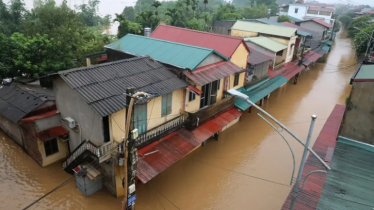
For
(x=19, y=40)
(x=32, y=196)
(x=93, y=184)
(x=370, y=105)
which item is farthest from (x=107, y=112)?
(x=19, y=40)

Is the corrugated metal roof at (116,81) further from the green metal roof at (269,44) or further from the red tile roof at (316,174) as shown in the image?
the green metal roof at (269,44)

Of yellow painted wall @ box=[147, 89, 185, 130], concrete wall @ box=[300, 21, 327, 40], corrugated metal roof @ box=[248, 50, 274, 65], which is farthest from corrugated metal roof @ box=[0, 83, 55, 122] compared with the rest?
concrete wall @ box=[300, 21, 327, 40]

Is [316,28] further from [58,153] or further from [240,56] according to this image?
[58,153]

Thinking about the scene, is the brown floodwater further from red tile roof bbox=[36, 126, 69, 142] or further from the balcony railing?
the balcony railing

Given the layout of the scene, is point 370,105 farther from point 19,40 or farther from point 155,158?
point 19,40

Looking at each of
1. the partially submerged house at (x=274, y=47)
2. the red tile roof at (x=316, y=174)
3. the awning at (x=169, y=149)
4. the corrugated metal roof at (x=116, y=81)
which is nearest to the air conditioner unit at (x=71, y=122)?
the corrugated metal roof at (x=116, y=81)

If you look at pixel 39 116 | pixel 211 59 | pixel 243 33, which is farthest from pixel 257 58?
pixel 39 116

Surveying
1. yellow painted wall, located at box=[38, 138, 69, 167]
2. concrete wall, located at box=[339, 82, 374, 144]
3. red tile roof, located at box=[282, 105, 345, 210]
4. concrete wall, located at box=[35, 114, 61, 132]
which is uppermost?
concrete wall, located at box=[339, 82, 374, 144]
